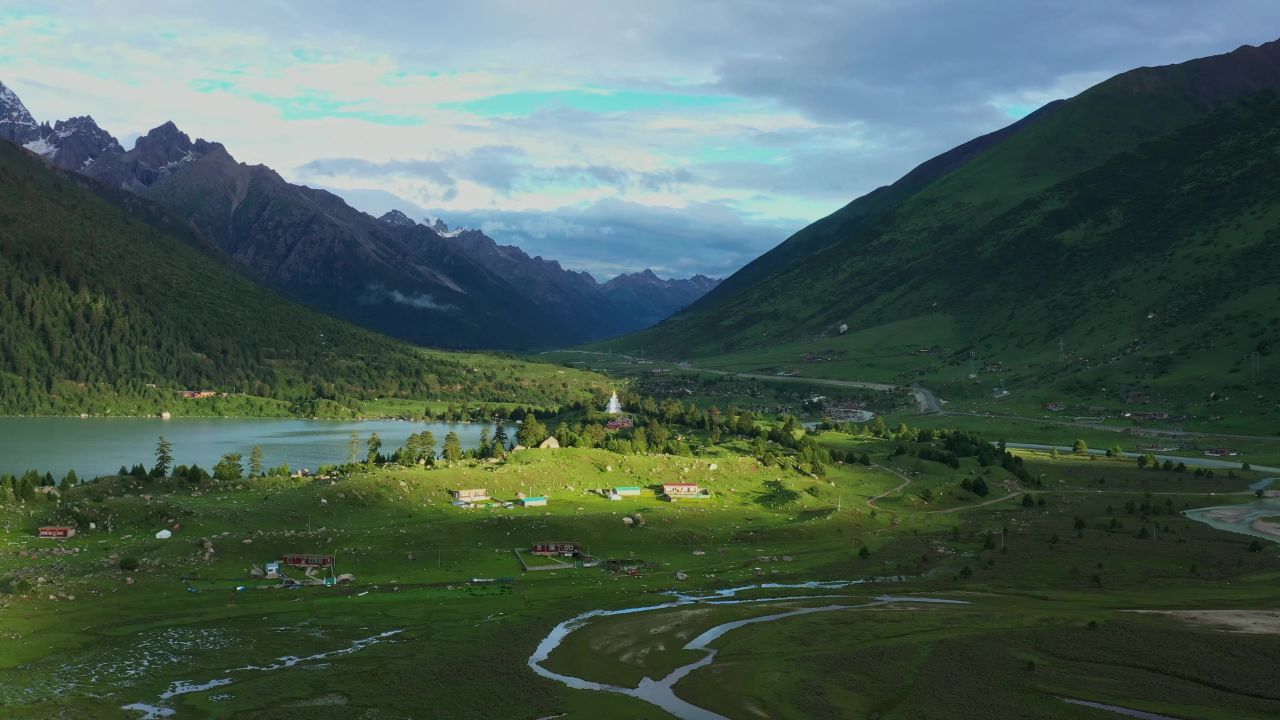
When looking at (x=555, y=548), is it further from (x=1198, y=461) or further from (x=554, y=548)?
(x=1198, y=461)

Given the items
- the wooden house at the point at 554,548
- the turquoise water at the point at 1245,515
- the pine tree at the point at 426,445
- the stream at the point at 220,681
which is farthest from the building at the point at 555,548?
the turquoise water at the point at 1245,515

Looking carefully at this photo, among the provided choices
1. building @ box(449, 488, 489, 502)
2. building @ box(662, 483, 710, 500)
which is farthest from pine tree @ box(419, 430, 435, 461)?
building @ box(662, 483, 710, 500)

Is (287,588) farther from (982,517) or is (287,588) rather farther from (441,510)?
(982,517)

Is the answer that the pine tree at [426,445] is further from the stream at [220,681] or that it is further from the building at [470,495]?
the stream at [220,681]

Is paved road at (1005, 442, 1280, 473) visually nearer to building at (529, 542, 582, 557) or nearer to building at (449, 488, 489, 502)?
building at (449, 488, 489, 502)

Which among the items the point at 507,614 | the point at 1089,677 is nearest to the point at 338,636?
the point at 507,614

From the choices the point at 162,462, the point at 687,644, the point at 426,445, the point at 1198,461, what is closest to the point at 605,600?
the point at 687,644
